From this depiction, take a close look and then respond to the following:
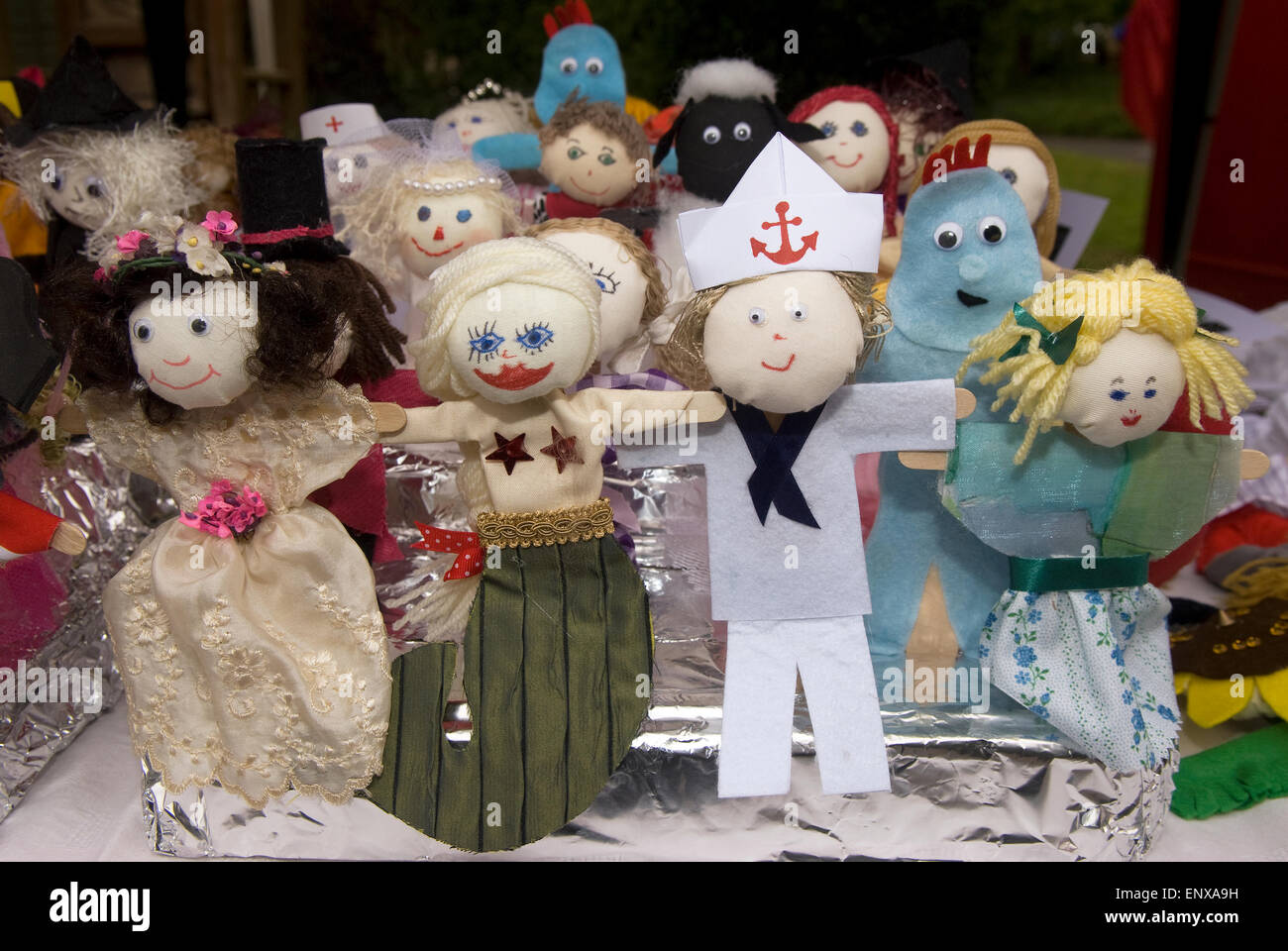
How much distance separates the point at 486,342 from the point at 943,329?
2.55 feet

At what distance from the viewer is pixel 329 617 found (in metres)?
1.42

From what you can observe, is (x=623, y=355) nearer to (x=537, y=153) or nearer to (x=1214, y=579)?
(x=537, y=153)

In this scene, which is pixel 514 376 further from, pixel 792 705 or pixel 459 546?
pixel 792 705

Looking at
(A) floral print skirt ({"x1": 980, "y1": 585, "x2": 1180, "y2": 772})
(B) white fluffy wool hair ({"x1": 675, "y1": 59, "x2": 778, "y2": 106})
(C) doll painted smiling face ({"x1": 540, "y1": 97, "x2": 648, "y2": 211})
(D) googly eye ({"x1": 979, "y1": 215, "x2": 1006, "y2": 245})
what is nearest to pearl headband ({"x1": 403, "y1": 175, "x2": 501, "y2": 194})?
(C) doll painted smiling face ({"x1": 540, "y1": 97, "x2": 648, "y2": 211})

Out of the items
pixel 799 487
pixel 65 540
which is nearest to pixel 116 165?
pixel 65 540

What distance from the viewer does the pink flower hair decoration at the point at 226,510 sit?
1389mm

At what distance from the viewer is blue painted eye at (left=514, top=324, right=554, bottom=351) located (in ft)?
4.31

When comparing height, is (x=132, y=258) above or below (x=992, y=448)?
above

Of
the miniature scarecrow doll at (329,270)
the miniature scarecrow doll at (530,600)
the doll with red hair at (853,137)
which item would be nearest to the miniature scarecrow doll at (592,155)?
the doll with red hair at (853,137)

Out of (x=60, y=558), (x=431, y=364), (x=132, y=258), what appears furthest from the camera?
(x=60, y=558)

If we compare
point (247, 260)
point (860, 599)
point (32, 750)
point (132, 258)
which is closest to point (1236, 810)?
point (860, 599)

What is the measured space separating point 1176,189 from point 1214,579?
1.59 m

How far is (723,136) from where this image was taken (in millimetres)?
2023

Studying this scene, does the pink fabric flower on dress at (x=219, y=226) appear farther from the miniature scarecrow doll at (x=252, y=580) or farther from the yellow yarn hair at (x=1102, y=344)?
the yellow yarn hair at (x=1102, y=344)
